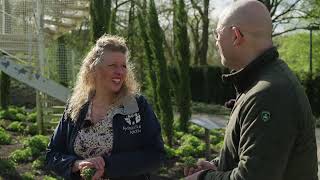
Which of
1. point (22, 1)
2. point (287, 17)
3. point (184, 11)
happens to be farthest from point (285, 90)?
point (287, 17)

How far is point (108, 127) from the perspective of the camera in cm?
362

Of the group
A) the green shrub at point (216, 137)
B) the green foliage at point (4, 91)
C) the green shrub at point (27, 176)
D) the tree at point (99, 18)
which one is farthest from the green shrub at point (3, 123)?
the green shrub at point (27, 176)

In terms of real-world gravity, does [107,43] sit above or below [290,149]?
above

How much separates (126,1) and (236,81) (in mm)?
26851

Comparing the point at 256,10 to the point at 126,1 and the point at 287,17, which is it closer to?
the point at 126,1

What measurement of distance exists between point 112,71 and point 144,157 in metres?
0.64

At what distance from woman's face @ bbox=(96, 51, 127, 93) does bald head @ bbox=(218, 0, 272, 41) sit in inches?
49.8

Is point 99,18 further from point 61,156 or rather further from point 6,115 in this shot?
point 61,156

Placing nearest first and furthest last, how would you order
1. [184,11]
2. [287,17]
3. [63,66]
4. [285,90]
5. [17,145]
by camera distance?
[285,90] < [17,145] < [184,11] < [63,66] < [287,17]

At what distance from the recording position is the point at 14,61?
15039mm

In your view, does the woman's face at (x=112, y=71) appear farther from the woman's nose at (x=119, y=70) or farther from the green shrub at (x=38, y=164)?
the green shrub at (x=38, y=164)

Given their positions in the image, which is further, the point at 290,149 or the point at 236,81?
the point at 236,81

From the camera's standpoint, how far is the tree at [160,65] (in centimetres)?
1142

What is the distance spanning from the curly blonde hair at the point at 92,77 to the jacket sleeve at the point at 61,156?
131mm
